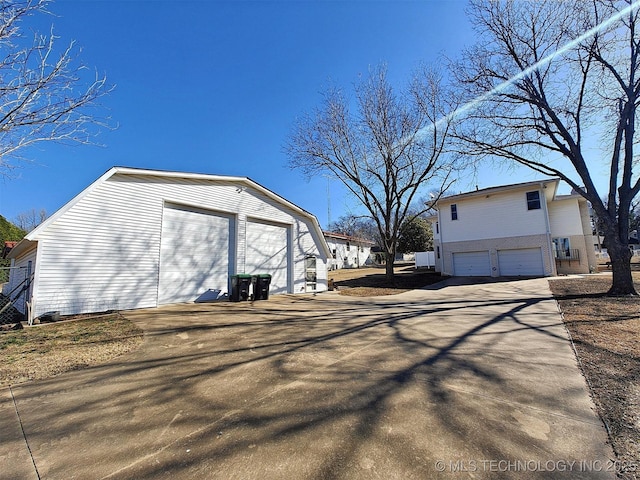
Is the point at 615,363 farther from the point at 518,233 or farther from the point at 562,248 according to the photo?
the point at 562,248

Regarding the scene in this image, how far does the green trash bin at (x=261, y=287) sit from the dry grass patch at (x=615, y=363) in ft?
31.7

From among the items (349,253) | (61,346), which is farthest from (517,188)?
(349,253)

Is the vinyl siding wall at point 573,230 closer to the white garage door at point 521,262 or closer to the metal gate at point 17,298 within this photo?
the white garage door at point 521,262

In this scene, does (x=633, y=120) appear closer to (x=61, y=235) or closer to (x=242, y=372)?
(x=242, y=372)

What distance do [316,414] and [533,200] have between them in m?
21.9

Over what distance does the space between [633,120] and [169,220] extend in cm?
1726

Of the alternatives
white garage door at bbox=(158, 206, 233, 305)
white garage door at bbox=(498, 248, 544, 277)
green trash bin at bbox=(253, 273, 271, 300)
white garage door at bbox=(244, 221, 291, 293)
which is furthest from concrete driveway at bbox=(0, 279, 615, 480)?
white garage door at bbox=(498, 248, 544, 277)

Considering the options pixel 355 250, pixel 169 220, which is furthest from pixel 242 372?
pixel 355 250

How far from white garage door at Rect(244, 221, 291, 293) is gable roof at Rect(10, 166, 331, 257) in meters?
1.38

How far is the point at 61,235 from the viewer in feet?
26.0

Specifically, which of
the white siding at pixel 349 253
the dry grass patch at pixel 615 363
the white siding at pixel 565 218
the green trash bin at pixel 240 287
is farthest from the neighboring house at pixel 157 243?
the white siding at pixel 349 253

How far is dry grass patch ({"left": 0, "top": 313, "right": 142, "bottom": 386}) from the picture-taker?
416 cm

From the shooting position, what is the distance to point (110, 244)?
8820 millimetres

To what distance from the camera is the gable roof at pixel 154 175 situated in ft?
25.3
